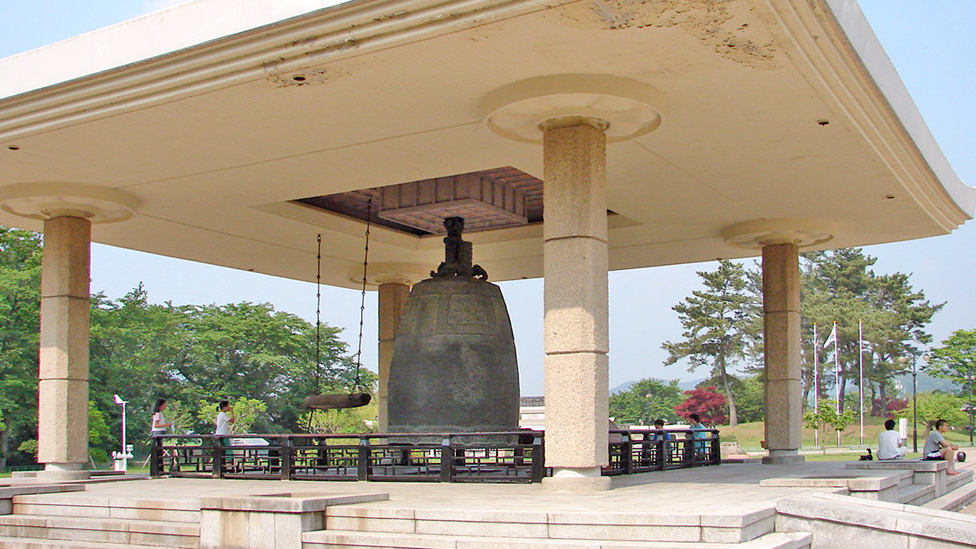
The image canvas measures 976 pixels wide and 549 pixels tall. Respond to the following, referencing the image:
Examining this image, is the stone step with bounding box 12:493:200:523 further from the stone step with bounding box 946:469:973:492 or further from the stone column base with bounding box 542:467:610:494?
the stone step with bounding box 946:469:973:492

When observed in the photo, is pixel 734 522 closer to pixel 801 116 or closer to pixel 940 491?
pixel 801 116

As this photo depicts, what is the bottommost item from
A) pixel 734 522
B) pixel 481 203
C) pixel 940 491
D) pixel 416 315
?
pixel 940 491

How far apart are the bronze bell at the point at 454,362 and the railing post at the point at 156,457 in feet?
11.3

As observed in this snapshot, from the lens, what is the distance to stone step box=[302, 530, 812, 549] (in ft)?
21.5

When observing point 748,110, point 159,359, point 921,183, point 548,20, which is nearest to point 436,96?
point 548,20

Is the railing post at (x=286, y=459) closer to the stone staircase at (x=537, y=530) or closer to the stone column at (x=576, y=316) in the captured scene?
the stone column at (x=576, y=316)

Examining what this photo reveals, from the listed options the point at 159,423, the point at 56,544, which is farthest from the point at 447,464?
the point at 159,423

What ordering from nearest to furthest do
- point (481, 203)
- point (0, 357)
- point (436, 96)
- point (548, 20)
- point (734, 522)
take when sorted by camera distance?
point (734, 522) → point (548, 20) → point (436, 96) → point (481, 203) → point (0, 357)

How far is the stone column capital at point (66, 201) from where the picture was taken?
43.8 feet

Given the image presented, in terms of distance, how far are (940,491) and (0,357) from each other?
30335 millimetres

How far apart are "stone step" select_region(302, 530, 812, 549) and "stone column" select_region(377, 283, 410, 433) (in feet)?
40.5

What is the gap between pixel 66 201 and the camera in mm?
13570

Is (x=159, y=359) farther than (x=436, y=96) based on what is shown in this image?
Yes

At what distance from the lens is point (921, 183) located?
13.9m
